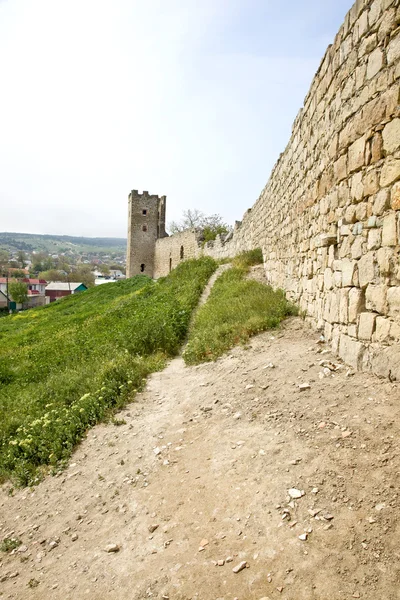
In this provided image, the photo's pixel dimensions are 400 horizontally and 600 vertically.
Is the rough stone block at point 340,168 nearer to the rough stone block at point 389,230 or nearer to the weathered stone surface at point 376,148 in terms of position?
the weathered stone surface at point 376,148

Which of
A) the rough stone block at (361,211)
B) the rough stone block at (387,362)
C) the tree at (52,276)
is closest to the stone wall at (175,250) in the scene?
the rough stone block at (361,211)

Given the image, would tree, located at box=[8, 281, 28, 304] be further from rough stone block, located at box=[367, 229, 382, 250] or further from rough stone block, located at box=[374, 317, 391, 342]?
rough stone block, located at box=[374, 317, 391, 342]

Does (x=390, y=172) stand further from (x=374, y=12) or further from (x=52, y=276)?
(x=52, y=276)

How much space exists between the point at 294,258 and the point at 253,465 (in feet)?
16.0

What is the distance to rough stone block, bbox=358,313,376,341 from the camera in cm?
399

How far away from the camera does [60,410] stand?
20.0ft

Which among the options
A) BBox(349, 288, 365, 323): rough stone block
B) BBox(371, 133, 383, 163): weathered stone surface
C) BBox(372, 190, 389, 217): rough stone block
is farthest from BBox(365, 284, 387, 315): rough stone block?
BBox(371, 133, 383, 163): weathered stone surface

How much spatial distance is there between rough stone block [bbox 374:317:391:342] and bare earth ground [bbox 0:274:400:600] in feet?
1.34

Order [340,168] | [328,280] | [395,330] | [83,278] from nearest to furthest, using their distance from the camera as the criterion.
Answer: [395,330] → [340,168] → [328,280] → [83,278]

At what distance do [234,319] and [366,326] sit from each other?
3.76 m

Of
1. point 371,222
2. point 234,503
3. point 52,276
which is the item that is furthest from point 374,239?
point 52,276

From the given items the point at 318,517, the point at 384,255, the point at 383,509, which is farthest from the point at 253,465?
the point at 384,255

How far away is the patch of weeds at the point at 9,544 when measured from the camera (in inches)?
142

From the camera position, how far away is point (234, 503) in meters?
3.10
